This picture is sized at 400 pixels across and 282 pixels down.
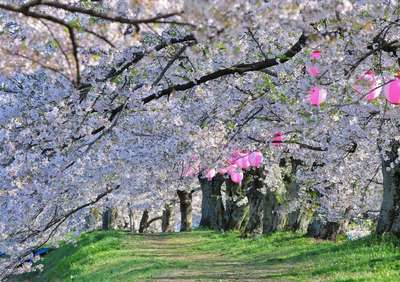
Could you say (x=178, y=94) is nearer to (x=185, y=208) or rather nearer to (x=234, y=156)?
(x=234, y=156)

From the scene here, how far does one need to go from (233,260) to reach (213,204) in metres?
18.3

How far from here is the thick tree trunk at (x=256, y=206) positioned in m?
31.5

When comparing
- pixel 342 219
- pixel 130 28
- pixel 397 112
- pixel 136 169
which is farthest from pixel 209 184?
pixel 130 28

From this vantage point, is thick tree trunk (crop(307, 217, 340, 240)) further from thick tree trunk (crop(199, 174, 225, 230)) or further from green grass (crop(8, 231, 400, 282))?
thick tree trunk (crop(199, 174, 225, 230))

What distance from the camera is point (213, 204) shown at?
1644 inches

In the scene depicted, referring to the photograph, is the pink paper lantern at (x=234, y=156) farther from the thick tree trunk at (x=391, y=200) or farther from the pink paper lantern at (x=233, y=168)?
the thick tree trunk at (x=391, y=200)

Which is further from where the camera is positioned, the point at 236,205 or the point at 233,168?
the point at 236,205

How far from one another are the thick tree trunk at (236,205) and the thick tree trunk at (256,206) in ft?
8.23

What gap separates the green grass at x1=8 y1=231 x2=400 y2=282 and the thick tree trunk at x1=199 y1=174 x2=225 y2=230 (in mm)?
4715

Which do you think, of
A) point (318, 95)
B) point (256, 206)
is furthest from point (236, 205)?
point (318, 95)

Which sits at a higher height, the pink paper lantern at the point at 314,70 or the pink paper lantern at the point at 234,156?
the pink paper lantern at the point at 314,70

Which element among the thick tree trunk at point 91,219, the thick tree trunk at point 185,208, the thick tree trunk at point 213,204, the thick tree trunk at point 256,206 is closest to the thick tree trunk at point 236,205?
the thick tree trunk at point 213,204

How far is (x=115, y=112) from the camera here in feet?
38.3

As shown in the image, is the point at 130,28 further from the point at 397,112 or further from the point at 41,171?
the point at 397,112
